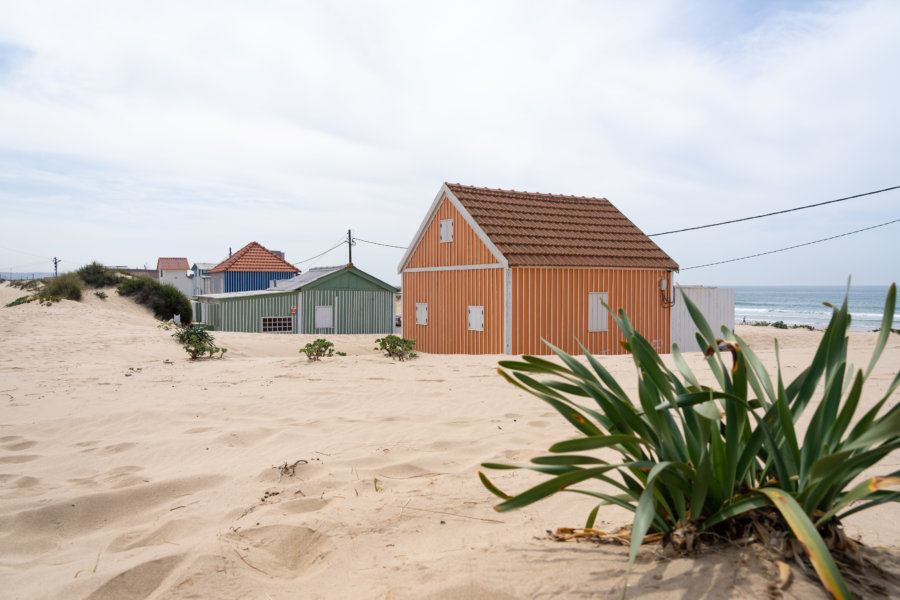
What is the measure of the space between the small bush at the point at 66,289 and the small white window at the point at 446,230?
23.2m

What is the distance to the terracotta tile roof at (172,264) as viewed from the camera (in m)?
62.8

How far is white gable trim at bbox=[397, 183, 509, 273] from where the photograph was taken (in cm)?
1522

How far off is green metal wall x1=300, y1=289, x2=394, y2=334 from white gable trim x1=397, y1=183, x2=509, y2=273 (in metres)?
8.28

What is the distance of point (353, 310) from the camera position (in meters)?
28.1

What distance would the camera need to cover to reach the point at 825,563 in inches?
63.4

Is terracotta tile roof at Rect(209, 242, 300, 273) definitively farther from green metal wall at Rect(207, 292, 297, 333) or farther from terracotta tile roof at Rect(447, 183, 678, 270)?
terracotta tile roof at Rect(447, 183, 678, 270)

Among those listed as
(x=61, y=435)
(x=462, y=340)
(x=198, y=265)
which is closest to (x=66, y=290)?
(x=198, y=265)

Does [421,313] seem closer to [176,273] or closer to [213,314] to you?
[213,314]

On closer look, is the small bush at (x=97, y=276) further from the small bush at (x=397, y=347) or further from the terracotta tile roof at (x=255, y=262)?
the small bush at (x=397, y=347)

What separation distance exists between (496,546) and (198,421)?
4254mm

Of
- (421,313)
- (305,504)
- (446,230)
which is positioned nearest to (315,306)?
(421,313)

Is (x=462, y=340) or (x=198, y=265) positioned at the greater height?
(x=198, y=265)

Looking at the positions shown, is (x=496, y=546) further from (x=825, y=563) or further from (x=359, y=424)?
(x=359, y=424)

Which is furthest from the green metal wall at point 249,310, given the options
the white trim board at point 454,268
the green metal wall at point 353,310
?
the white trim board at point 454,268
